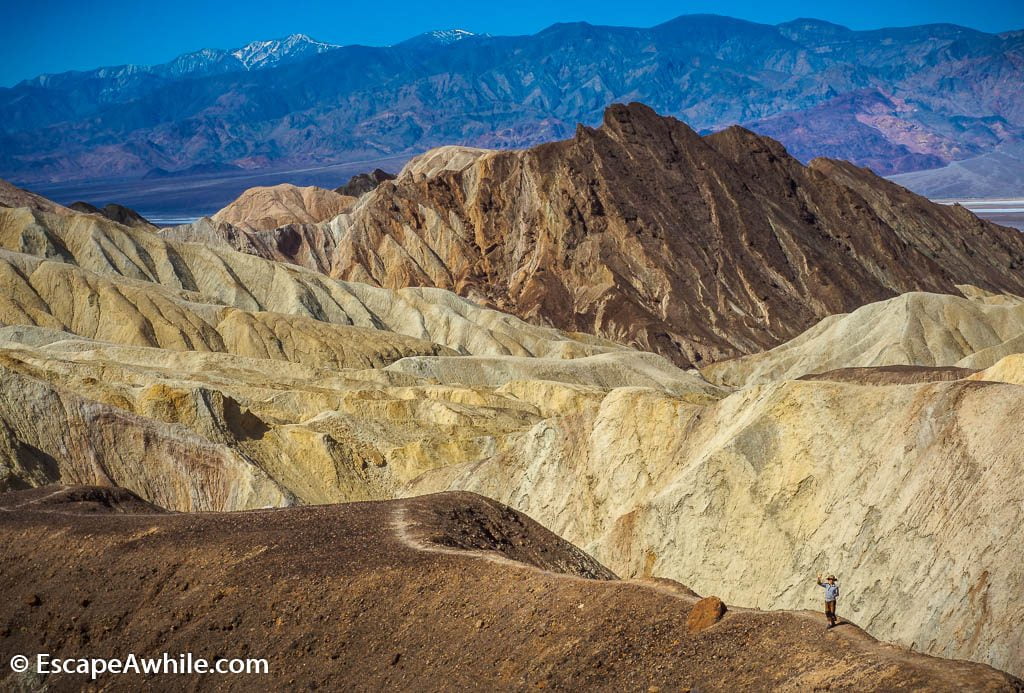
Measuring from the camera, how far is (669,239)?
118625mm

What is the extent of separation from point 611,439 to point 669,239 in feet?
264

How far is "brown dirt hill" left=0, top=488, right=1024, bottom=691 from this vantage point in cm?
1767

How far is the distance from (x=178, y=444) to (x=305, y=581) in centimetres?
2369

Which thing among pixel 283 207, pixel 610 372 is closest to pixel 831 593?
pixel 610 372

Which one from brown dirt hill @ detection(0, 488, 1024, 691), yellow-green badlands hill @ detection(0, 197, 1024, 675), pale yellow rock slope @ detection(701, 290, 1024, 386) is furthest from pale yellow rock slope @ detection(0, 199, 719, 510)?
brown dirt hill @ detection(0, 488, 1024, 691)

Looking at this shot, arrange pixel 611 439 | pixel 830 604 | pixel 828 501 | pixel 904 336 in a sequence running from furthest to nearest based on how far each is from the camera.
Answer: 1. pixel 904 336
2. pixel 611 439
3. pixel 828 501
4. pixel 830 604

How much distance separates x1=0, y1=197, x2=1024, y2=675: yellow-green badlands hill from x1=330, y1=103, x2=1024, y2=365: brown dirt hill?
915 inches

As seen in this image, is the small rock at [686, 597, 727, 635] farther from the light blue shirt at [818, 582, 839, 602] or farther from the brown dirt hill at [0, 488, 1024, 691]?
the light blue shirt at [818, 582, 839, 602]

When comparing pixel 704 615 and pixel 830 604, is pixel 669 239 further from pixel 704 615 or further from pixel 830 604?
pixel 830 604

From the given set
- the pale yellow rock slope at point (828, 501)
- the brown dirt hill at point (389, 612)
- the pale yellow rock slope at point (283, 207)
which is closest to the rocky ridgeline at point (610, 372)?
the pale yellow rock slope at point (828, 501)

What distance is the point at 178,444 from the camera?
45531 millimetres

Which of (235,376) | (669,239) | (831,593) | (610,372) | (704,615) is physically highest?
(831,593)

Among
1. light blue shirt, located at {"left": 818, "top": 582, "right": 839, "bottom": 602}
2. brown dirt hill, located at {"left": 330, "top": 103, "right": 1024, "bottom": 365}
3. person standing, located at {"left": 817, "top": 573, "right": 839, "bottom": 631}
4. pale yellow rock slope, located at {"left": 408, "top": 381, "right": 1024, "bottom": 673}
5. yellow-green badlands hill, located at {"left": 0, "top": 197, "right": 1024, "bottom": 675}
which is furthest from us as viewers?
brown dirt hill, located at {"left": 330, "top": 103, "right": 1024, "bottom": 365}

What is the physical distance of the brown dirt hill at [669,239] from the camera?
113m
